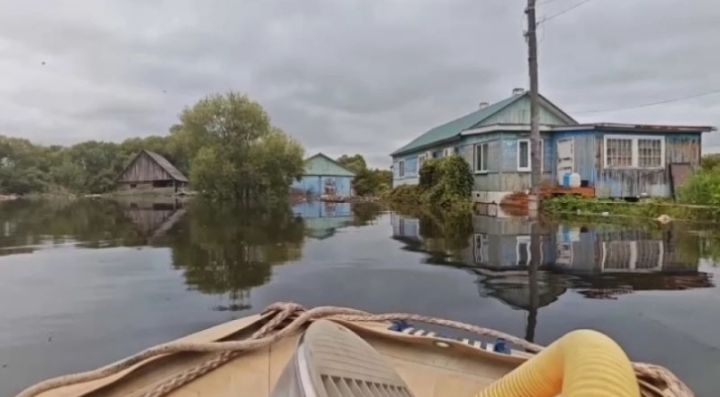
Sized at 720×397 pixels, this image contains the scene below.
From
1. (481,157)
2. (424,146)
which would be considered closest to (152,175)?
(424,146)

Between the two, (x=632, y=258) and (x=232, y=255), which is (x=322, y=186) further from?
(x=632, y=258)

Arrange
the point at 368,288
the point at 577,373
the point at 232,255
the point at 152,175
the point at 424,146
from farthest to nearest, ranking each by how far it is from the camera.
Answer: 1. the point at 152,175
2. the point at 424,146
3. the point at 232,255
4. the point at 368,288
5. the point at 577,373

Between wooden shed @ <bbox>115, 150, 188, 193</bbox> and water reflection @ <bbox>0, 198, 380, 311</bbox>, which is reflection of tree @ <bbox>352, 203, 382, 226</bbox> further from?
wooden shed @ <bbox>115, 150, 188, 193</bbox>

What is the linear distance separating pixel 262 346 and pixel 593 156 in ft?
62.7

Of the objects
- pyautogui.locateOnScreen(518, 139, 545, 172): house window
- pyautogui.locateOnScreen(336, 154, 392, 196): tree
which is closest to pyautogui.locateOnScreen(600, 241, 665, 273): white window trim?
pyautogui.locateOnScreen(518, 139, 545, 172): house window

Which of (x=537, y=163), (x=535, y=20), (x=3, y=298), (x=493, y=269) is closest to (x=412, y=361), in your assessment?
(x=493, y=269)

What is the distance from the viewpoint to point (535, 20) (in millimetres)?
17938

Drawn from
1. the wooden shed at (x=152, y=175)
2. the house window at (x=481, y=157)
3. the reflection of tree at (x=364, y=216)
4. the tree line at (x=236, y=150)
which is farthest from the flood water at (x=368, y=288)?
the wooden shed at (x=152, y=175)

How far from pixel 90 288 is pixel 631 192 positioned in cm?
1907

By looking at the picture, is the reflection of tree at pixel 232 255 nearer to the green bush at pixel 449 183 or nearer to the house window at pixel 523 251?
the house window at pixel 523 251

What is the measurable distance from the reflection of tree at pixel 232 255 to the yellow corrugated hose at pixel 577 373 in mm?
3755

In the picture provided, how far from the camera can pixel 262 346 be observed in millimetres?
2365

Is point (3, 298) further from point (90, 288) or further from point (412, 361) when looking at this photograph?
point (412, 361)

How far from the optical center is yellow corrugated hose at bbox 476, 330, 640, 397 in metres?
1.17
